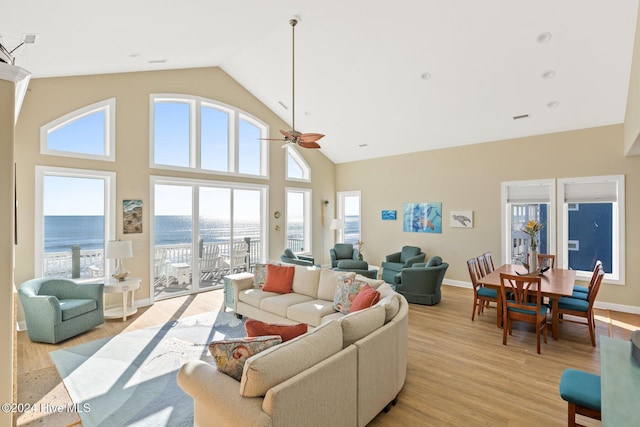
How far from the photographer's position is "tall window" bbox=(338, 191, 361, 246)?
31.2ft

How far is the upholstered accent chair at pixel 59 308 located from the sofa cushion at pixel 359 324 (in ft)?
13.0

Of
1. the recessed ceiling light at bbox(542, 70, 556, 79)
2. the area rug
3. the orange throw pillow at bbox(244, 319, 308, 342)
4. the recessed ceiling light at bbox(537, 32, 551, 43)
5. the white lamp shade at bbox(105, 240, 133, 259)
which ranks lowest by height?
the area rug

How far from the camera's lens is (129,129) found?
5.76 m

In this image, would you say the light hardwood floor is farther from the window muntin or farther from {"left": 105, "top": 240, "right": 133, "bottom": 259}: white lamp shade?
the window muntin

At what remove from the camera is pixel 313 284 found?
4734mm

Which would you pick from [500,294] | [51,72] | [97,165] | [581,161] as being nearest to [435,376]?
[500,294]

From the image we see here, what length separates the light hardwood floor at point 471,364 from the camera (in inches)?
107

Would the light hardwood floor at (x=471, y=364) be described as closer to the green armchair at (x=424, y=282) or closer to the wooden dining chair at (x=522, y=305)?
the green armchair at (x=424, y=282)

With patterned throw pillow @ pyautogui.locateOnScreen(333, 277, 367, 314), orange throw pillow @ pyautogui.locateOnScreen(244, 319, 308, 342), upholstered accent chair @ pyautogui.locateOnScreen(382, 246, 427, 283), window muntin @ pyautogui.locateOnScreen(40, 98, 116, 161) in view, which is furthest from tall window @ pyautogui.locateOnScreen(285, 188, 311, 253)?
orange throw pillow @ pyautogui.locateOnScreen(244, 319, 308, 342)

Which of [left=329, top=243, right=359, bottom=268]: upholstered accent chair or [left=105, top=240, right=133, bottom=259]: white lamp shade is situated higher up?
[left=105, top=240, right=133, bottom=259]: white lamp shade

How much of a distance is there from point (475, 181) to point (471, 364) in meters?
4.67

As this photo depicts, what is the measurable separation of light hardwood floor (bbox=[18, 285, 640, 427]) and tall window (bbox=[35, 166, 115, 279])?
45.8 inches

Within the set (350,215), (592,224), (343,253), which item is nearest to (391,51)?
(343,253)

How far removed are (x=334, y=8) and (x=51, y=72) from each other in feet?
14.2
